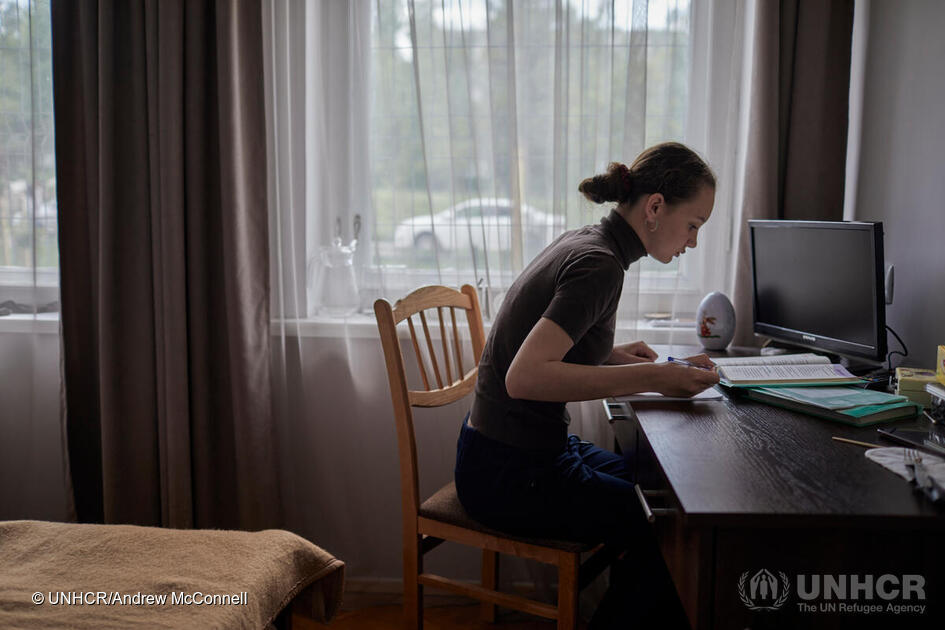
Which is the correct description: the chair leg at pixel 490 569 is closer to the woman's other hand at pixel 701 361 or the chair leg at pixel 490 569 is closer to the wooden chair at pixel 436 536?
the wooden chair at pixel 436 536

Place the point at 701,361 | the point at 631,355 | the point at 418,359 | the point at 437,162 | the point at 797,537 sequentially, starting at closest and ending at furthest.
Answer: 1. the point at 797,537
2. the point at 701,361
3. the point at 631,355
4. the point at 418,359
5. the point at 437,162

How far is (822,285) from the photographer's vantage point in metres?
1.70

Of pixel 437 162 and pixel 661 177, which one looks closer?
pixel 661 177

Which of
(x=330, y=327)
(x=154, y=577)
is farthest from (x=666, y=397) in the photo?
(x=330, y=327)

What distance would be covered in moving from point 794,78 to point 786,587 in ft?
4.80

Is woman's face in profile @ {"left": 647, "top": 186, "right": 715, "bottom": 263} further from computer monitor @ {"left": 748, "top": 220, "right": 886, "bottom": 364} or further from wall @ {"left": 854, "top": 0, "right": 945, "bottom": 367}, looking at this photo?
wall @ {"left": 854, "top": 0, "right": 945, "bottom": 367}

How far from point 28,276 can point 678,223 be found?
76.8 inches

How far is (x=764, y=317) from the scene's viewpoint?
1944mm

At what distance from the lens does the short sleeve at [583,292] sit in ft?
4.21

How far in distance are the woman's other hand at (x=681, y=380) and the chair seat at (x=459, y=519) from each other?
36cm

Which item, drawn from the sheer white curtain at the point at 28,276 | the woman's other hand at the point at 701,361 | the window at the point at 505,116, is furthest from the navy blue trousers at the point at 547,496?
the sheer white curtain at the point at 28,276

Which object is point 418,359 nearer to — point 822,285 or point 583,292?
point 583,292

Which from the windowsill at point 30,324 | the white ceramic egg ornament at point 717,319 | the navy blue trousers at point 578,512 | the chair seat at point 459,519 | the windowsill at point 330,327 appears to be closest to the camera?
the navy blue trousers at point 578,512

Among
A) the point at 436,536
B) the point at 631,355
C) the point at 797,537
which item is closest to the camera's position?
the point at 797,537
